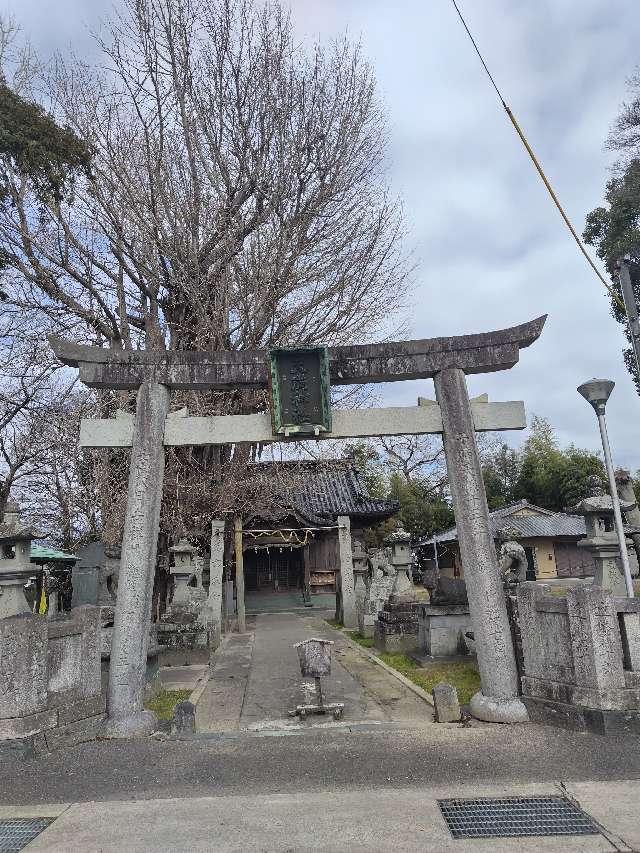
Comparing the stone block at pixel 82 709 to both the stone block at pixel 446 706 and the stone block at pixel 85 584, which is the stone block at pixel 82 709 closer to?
the stone block at pixel 446 706

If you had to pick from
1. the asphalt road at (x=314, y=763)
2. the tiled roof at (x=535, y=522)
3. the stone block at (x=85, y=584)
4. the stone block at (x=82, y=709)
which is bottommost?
the asphalt road at (x=314, y=763)

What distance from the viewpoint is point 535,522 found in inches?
1238

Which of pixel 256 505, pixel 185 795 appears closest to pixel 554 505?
pixel 256 505

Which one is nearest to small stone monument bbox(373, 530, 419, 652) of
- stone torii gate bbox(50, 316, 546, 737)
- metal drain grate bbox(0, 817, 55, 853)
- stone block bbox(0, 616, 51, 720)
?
stone torii gate bbox(50, 316, 546, 737)

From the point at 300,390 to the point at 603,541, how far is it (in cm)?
462

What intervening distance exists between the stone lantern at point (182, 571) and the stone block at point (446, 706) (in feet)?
25.5

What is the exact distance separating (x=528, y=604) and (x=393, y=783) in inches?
109

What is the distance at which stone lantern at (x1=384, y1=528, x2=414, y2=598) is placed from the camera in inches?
590

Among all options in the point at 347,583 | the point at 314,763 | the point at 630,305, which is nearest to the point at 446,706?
the point at 314,763

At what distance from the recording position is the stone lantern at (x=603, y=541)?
7.57 metres

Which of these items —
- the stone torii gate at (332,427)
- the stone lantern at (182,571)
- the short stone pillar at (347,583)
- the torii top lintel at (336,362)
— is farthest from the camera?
the short stone pillar at (347,583)

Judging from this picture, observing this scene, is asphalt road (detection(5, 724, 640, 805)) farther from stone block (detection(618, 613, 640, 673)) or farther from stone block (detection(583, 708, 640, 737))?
stone block (detection(618, 613, 640, 673))

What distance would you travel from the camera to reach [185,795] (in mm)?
4465

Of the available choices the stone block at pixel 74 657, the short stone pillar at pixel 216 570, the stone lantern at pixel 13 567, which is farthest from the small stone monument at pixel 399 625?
the stone lantern at pixel 13 567
